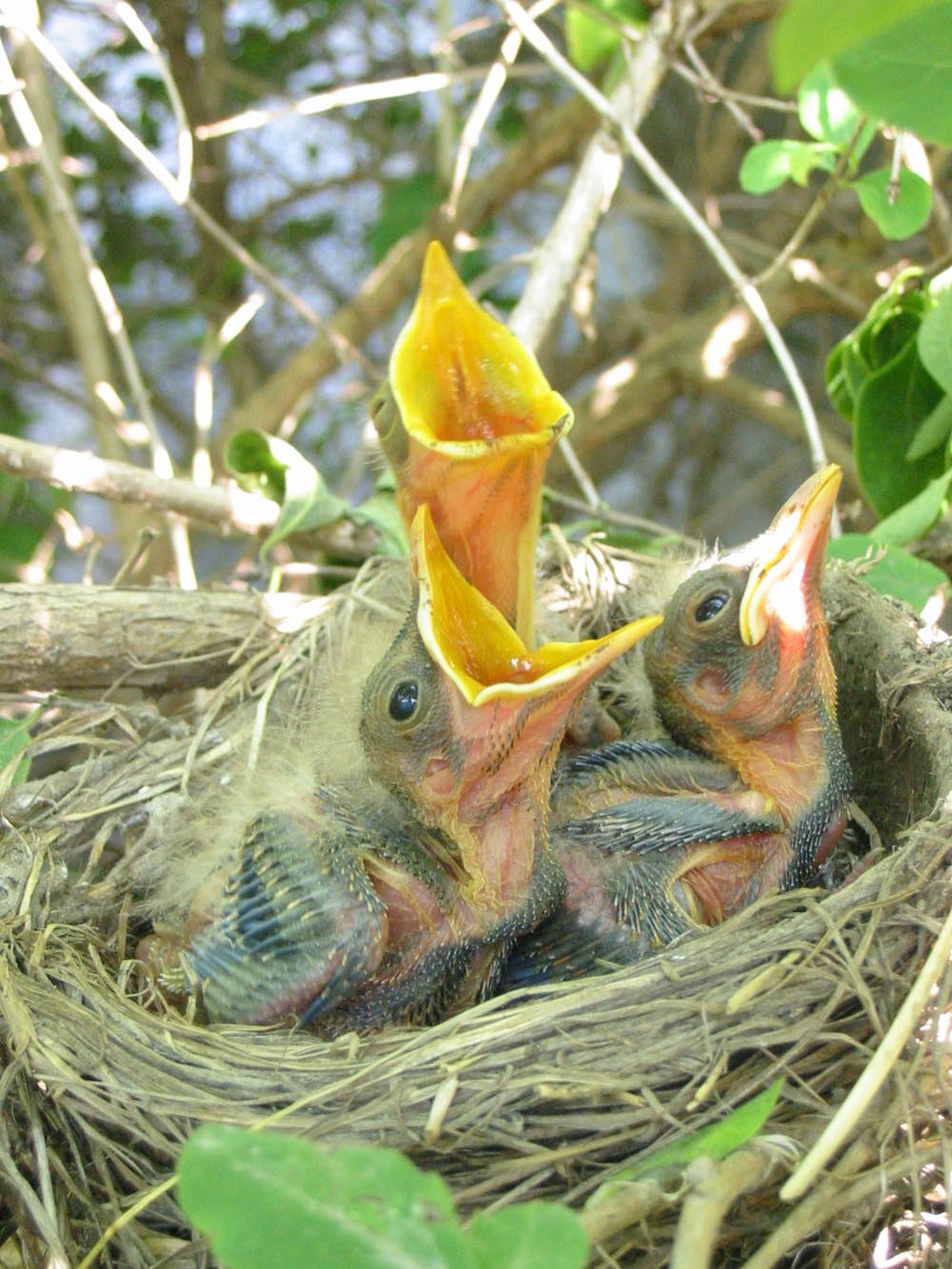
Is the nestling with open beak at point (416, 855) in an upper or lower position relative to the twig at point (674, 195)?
lower

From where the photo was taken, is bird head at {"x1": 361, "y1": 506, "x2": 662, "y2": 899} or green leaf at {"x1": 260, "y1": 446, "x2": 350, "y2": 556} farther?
green leaf at {"x1": 260, "y1": 446, "x2": 350, "y2": 556}

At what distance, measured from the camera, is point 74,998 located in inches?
43.1

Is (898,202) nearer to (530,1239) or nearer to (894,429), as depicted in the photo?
(894,429)

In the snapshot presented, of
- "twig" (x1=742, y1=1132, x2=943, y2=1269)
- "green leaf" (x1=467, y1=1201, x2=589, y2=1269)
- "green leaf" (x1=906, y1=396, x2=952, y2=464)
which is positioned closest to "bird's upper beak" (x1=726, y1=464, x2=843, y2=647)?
"green leaf" (x1=906, y1=396, x2=952, y2=464)

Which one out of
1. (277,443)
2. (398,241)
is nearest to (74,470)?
(277,443)

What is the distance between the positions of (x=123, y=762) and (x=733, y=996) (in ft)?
2.63

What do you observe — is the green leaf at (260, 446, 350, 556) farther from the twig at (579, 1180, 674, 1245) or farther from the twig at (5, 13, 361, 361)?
the twig at (579, 1180, 674, 1245)

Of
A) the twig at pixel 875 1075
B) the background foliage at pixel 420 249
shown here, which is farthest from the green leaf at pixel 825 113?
the twig at pixel 875 1075

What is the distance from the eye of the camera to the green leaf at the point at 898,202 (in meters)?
1.38

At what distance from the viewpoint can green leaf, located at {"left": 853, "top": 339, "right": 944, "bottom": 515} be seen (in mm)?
1471

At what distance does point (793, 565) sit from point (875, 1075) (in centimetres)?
51

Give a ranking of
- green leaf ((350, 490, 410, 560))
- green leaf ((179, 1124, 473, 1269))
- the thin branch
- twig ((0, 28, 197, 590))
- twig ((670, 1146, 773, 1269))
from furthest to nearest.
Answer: the thin branch
twig ((0, 28, 197, 590))
green leaf ((350, 490, 410, 560))
twig ((670, 1146, 773, 1269))
green leaf ((179, 1124, 473, 1269))

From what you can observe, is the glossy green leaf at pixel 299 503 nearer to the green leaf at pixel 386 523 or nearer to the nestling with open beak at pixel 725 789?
the green leaf at pixel 386 523

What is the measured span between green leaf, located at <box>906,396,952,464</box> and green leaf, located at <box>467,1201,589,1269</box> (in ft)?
3.66
